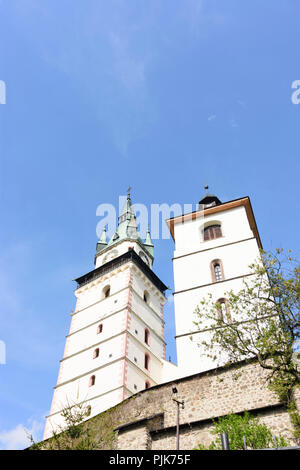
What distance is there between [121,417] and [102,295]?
2074cm

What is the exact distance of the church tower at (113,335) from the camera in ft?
93.6

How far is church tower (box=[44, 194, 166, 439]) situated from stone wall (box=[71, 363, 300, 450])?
9598mm

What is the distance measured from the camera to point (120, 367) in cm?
2830

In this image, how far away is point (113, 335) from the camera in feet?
102

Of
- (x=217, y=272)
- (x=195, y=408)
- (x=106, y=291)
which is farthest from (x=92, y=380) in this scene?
(x=195, y=408)

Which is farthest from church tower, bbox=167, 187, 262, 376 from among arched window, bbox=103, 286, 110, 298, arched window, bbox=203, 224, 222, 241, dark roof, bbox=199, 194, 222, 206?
arched window, bbox=103, 286, 110, 298

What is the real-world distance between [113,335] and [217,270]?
11127 mm

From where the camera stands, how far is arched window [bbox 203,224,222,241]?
25562 millimetres

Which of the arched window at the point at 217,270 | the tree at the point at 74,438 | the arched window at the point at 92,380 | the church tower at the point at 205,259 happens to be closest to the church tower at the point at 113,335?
the arched window at the point at 92,380

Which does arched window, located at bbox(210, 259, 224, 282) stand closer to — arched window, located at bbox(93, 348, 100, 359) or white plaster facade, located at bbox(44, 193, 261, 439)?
white plaster facade, located at bbox(44, 193, 261, 439)

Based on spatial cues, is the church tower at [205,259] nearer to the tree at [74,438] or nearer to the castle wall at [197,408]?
the castle wall at [197,408]

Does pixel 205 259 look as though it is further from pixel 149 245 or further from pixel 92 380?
pixel 149 245
